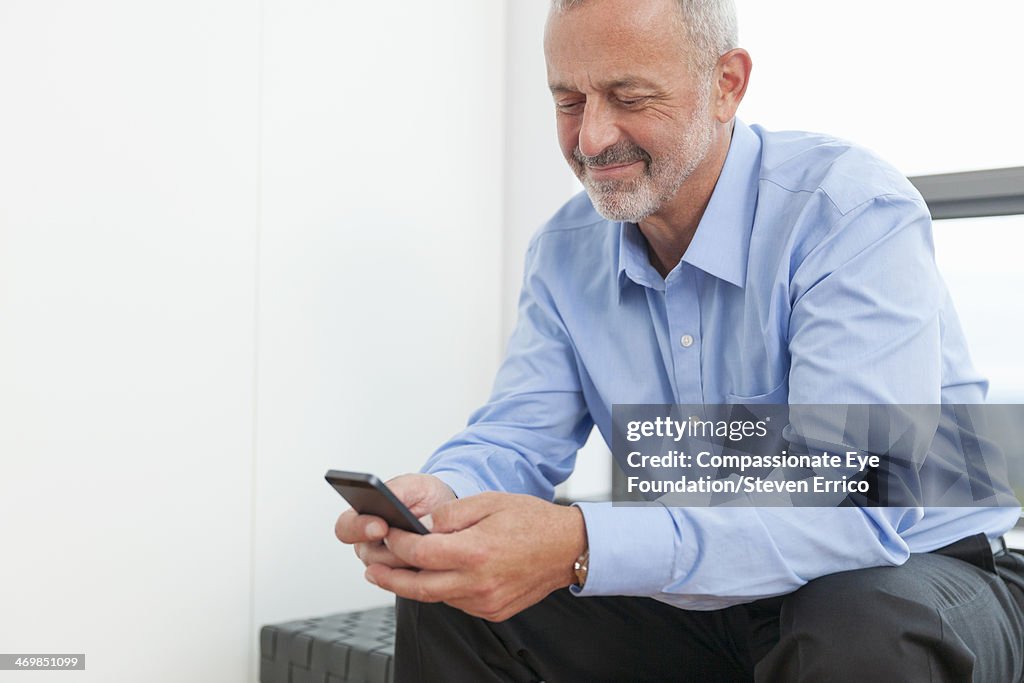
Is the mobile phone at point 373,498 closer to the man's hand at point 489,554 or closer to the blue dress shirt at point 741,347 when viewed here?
the man's hand at point 489,554

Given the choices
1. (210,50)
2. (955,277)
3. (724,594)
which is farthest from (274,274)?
(955,277)

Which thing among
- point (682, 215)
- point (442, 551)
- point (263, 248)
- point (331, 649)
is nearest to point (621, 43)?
point (682, 215)

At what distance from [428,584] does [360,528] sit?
4.9 inches

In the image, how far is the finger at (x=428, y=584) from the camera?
3.38 ft

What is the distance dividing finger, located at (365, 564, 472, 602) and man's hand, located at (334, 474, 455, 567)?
18mm

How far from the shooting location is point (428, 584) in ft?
3.39

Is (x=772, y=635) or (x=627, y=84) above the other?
(x=627, y=84)

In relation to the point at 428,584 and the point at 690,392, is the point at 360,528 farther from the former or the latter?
the point at 690,392

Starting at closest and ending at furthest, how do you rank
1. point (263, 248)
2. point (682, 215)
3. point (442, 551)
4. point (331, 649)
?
point (442, 551) < point (682, 215) < point (331, 649) < point (263, 248)

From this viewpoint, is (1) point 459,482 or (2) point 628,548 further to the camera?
(1) point 459,482

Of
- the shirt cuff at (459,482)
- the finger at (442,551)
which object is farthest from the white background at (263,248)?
the finger at (442,551)

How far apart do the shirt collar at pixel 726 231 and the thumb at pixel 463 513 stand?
1.77 ft

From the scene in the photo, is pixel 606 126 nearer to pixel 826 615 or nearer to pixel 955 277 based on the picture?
pixel 826 615

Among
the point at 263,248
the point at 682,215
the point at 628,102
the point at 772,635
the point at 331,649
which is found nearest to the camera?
the point at 772,635
